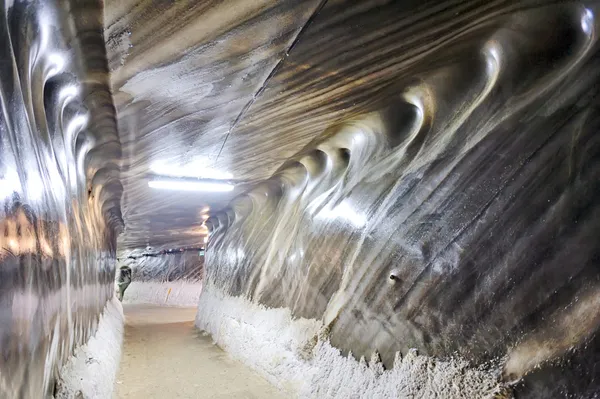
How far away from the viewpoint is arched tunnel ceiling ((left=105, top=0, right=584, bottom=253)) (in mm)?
2191

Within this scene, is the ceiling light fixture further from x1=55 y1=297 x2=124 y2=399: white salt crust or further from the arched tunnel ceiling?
x1=55 y1=297 x2=124 y2=399: white salt crust

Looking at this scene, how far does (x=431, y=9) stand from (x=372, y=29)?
338mm

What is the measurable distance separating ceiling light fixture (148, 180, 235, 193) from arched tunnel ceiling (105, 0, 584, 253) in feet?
5.65

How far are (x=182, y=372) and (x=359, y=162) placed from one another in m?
3.90

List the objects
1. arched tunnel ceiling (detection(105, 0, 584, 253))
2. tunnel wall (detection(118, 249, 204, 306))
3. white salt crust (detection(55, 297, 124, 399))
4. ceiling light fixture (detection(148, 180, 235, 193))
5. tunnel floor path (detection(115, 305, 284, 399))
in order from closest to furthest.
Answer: arched tunnel ceiling (detection(105, 0, 584, 253)) → white salt crust (detection(55, 297, 124, 399)) → tunnel floor path (detection(115, 305, 284, 399)) → ceiling light fixture (detection(148, 180, 235, 193)) → tunnel wall (detection(118, 249, 204, 306))

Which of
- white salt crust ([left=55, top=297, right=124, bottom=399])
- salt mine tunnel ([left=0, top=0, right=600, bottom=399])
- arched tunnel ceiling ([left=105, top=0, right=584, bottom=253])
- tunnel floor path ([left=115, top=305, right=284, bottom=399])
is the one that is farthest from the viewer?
tunnel floor path ([left=115, top=305, right=284, bottom=399])

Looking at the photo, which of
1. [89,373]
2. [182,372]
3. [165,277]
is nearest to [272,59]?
[89,373]

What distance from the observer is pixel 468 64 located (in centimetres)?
276

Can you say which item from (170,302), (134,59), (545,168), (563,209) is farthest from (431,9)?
(170,302)

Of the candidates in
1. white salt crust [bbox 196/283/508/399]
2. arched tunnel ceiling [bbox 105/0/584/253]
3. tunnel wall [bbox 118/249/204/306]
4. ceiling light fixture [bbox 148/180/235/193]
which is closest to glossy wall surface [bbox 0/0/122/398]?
arched tunnel ceiling [bbox 105/0/584/253]

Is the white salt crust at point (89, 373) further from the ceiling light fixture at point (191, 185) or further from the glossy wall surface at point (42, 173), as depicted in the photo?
the ceiling light fixture at point (191, 185)

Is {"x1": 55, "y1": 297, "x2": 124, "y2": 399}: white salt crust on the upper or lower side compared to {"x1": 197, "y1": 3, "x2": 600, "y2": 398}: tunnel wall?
lower

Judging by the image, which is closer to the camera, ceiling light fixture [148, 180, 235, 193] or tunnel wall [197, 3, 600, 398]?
tunnel wall [197, 3, 600, 398]

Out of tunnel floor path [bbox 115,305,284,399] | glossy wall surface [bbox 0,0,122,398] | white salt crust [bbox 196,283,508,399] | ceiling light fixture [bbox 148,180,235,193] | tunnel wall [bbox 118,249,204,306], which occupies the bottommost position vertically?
tunnel wall [bbox 118,249,204,306]
